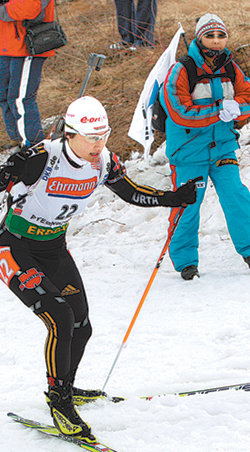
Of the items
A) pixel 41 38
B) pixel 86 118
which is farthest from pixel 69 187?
pixel 41 38

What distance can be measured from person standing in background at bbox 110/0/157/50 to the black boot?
255 inches

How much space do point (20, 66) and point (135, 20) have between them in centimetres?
275

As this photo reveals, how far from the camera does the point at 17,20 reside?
621cm

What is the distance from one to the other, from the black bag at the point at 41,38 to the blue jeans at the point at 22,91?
8.0 inches

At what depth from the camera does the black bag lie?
20.3 feet

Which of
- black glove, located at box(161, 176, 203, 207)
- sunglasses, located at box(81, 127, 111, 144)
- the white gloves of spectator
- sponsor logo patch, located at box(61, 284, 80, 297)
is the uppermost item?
sunglasses, located at box(81, 127, 111, 144)

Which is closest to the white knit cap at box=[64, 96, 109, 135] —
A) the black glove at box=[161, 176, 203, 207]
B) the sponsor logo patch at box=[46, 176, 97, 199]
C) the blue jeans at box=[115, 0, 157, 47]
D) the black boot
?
the sponsor logo patch at box=[46, 176, 97, 199]

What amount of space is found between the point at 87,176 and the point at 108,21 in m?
7.91

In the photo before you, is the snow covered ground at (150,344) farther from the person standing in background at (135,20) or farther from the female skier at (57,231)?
the person standing in background at (135,20)

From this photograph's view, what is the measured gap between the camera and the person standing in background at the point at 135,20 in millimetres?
8531

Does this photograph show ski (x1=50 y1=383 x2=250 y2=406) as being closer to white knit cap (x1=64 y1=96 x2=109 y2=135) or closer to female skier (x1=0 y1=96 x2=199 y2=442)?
female skier (x1=0 y1=96 x2=199 y2=442)

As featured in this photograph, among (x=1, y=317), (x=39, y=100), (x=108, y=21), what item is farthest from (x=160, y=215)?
(x=108, y=21)

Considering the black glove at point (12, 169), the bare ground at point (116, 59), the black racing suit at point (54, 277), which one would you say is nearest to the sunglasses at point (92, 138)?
the black racing suit at point (54, 277)

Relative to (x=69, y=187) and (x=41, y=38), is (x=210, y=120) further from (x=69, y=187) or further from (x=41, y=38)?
(x=41, y=38)
